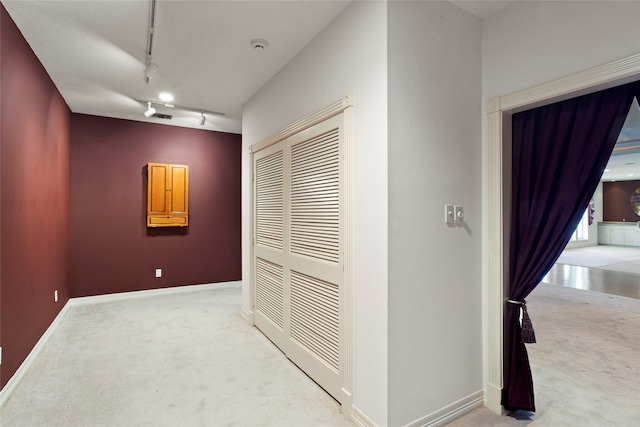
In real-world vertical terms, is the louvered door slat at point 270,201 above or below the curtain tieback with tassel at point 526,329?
→ above

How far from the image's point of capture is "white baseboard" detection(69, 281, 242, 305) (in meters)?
4.73

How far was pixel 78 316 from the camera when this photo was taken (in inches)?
163

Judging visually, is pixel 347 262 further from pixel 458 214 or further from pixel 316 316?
pixel 458 214

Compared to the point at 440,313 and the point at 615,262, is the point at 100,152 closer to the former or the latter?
the point at 440,313

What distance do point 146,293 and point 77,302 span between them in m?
0.87

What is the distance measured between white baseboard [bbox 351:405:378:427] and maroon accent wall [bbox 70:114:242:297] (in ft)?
13.7

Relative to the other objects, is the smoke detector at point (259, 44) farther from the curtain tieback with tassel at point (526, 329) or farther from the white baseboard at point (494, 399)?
the white baseboard at point (494, 399)

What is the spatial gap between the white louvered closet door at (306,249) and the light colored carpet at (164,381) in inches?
9.0

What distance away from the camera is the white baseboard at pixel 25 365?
2.29 m

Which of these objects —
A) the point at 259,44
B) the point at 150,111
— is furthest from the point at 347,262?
the point at 150,111

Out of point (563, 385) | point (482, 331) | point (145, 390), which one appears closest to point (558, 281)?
point (563, 385)

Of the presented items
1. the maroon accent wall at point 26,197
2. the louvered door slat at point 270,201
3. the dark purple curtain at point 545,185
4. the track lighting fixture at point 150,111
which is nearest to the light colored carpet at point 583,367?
the dark purple curtain at point 545,185

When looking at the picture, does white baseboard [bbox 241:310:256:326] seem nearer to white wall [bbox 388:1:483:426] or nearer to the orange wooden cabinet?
the orange wooden cabinet

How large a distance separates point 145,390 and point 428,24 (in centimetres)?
318
